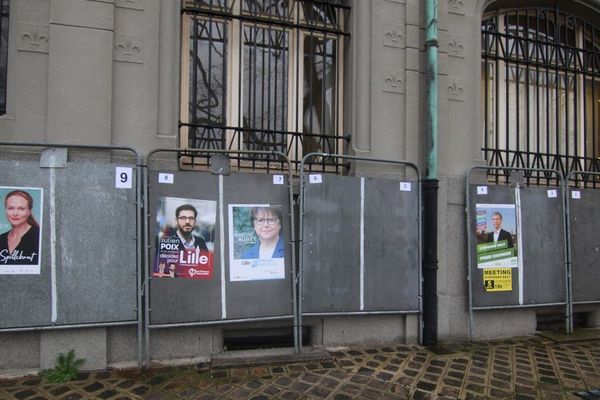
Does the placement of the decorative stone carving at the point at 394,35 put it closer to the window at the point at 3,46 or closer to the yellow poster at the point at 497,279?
the yellow poster at the point at 497,279

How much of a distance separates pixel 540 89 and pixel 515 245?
8.81ft

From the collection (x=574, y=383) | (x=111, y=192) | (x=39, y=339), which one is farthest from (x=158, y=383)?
(x=574, y=383)

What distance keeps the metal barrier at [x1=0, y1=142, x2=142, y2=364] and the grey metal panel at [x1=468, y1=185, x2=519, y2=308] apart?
3.95m

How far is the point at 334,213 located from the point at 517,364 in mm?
2595

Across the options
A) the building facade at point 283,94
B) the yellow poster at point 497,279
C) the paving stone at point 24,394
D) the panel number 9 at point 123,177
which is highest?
the building facade at point 283,94

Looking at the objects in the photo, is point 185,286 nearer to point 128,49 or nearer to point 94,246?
point 94,246

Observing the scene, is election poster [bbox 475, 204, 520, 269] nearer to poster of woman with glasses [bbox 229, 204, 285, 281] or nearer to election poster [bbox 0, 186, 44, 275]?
poster of woman with glasses [bbox 229, 204, 285, 281]

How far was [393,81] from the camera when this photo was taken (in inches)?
199

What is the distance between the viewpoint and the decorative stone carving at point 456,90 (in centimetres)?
522

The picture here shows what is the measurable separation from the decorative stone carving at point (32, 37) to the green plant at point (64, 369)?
10.0 feet

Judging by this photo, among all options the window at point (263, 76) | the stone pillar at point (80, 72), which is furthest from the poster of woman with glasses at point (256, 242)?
the stone pillar at point (80, 72)

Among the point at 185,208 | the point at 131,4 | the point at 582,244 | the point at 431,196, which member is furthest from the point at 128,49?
the point at 582,244

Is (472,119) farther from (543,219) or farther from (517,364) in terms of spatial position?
(517,364)

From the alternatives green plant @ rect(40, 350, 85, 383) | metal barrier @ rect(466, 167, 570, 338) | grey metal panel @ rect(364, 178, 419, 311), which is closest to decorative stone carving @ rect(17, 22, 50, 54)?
green plant @ rect(40, 350, 85, 383)
